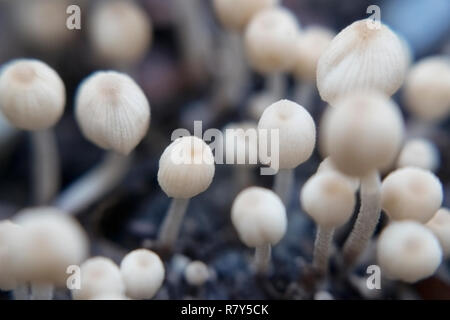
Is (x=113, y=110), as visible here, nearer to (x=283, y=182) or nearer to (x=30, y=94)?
(x=30, y=94)

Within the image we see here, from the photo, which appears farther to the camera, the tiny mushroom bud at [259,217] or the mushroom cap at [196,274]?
the mushroom cap at [196,274]

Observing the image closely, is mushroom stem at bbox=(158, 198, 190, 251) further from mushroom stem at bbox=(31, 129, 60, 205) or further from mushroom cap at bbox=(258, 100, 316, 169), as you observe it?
mushroom stem at bbox=(31, 129, 60, 205)

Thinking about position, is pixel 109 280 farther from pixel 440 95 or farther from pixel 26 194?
pixel 440 95

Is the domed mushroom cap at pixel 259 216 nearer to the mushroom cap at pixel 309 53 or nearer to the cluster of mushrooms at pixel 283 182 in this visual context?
the cluster of mushrooms at pixel 283 182

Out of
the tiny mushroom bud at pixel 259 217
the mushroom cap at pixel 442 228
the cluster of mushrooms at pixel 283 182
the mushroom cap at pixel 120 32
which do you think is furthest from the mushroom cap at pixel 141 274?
the mushroom cap at pixel 120 32

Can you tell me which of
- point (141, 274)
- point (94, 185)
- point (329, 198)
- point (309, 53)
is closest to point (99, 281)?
point (141, 274)
